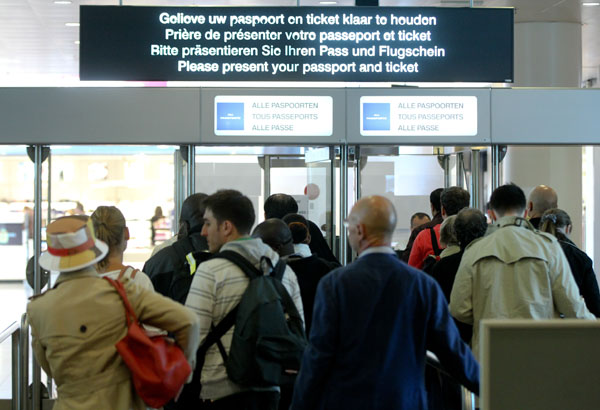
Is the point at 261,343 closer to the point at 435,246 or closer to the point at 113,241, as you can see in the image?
the point at 113,241

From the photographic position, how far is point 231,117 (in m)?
6.23

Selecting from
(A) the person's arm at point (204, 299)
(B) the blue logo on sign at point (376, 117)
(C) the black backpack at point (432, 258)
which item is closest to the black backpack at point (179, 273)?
(A) the person's arm at point (204, 299)

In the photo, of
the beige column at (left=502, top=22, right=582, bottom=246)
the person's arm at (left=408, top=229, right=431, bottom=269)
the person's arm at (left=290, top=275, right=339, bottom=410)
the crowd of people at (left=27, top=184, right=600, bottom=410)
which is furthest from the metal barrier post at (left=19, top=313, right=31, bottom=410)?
the beige column at (left=502, top=22, right=582, bottom=246)

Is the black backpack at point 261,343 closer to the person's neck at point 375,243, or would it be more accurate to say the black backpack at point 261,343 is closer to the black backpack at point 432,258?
the person's neck at point 375,243

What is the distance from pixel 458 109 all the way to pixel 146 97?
2585 mm

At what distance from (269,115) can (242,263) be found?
10.2ft

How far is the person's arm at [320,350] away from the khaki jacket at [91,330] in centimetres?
46

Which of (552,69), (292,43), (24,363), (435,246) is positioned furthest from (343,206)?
(552,69)

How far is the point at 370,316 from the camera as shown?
108 inches

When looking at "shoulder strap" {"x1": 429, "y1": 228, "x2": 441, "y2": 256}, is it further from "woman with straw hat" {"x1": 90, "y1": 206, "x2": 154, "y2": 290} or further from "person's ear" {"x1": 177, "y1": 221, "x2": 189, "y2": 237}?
"woman with straw hat" {"x1": 90, "y1": 206, "x2": 154, "y2": 290}

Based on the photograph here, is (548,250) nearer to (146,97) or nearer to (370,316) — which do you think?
(370,316)

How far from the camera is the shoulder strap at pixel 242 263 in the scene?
3270 mm

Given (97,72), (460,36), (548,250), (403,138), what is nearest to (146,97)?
(97,72)

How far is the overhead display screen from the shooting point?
5.64 m
